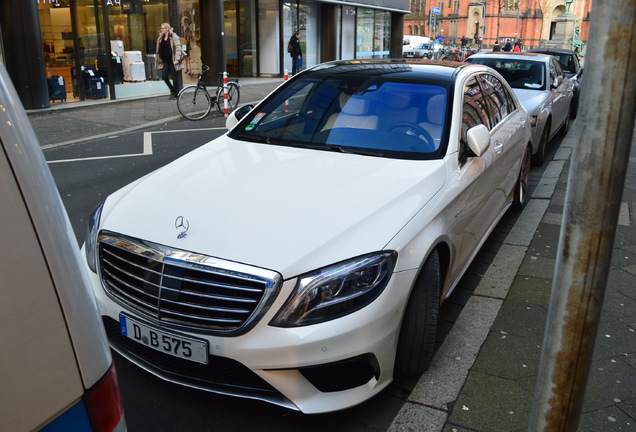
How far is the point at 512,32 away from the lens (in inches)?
3947

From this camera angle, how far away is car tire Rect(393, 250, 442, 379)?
3.01 metres

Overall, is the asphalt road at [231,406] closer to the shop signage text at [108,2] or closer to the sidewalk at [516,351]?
the sidewalk at [516,351]

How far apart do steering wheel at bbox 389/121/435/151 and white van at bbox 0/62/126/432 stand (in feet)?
9.76

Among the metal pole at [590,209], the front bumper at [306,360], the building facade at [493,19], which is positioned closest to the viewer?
the metal pole at [590,209]

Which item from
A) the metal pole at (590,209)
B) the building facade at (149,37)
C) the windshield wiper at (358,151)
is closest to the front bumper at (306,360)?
the metal pole at (590,209)

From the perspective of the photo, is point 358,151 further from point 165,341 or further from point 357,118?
point 165,341

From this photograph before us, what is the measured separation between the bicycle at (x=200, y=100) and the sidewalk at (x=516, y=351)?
8827mm

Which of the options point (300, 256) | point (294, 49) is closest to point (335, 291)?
point (300, 256)

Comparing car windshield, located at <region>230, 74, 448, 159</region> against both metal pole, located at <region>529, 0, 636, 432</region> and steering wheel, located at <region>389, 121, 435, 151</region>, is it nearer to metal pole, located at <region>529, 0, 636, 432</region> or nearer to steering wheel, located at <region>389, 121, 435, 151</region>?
steering wheel, located at <region>389, 121, 435, 151</region>

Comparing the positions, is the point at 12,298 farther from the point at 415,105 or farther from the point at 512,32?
the point at 512,32

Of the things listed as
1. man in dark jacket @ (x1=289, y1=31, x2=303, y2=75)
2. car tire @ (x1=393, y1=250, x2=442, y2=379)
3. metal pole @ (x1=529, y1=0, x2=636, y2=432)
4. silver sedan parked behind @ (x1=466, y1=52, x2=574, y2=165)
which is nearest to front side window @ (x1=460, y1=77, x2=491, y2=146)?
car tire @ (x1=393, y1=250, x2=442, y2=379)

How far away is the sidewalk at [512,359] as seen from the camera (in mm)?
2977

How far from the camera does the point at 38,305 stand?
1.23m

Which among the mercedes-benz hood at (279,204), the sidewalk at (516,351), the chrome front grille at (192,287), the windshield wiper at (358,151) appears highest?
the windshield wiper at (358,151)
